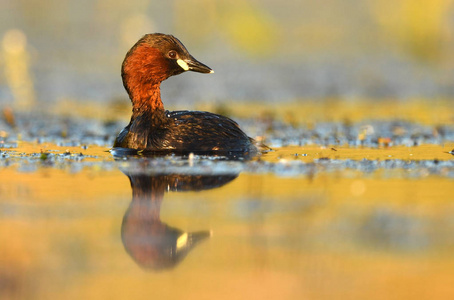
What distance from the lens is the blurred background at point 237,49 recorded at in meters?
16.9

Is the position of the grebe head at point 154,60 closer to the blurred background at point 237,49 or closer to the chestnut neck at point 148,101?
the chestnut neck at point 148,101

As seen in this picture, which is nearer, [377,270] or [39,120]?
[377,270]

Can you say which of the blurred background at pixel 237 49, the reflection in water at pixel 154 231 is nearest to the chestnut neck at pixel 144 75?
the reflection in water at pixel 154 231

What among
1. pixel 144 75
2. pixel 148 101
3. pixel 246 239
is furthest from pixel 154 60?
pixel 246 239

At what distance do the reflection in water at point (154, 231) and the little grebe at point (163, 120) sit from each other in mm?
1844

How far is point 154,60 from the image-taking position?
30.3ft

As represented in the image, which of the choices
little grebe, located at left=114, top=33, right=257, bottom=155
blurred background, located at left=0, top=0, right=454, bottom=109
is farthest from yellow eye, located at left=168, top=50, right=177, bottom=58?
blurred background, located at left=0, top=0, right=454, bottom=109

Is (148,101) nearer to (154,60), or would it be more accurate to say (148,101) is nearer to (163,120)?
(163,120)

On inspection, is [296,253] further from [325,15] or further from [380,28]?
[325,15]

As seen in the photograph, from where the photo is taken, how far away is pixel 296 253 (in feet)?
15.1

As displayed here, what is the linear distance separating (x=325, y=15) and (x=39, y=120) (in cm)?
1264

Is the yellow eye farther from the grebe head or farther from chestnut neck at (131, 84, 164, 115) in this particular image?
chestnut neck at (131, 84, 164, 115)

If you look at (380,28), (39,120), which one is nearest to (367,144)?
(39,120)

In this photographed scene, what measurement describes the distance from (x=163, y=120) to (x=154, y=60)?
0.68 m
